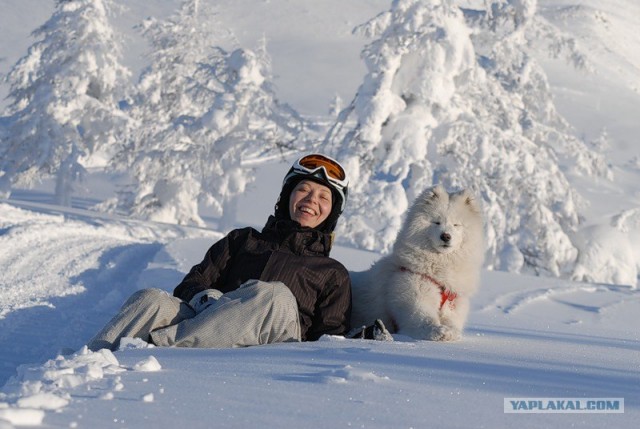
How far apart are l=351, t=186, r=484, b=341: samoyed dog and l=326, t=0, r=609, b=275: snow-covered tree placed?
44.8 ft

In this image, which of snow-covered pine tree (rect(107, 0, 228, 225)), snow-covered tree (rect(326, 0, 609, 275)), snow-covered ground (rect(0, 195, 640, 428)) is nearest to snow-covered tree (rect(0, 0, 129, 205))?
snow-covered pine tree (rect(107, 0, 228, 225))

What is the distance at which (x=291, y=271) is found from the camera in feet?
17.1

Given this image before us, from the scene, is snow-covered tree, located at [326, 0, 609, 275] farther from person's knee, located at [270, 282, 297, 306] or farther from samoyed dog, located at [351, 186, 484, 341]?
person's knee, located at [270, 282, 297, 306]

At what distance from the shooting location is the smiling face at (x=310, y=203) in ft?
18.8

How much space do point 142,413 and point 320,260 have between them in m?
2.94

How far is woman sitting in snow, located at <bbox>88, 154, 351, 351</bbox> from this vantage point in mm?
4438

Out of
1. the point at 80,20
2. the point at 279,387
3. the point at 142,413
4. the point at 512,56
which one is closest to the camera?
the point at 142,413

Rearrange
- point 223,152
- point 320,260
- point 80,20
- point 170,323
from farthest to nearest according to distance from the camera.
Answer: point 80,20, point 223,152, point 320,260, point 170,323

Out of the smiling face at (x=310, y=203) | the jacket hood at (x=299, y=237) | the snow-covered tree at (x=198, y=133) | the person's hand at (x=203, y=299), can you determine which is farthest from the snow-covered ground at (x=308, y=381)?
the snow-covered tree at (x=198, y=133)

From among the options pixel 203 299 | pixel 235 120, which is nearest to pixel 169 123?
pixel 235 120

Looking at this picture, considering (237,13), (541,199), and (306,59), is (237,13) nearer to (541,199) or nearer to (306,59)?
(306,59)

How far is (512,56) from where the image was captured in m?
22.6

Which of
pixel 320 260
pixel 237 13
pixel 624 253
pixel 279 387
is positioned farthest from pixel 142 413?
pixel 237 13

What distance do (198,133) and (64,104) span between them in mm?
6440
